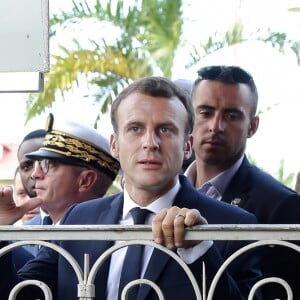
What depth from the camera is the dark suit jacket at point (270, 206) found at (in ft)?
15.5

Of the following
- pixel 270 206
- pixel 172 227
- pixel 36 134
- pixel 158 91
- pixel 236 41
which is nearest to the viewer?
pixel 172 227

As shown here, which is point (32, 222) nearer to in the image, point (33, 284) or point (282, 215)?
point (282, 215)

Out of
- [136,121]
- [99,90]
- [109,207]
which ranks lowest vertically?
[99,90]

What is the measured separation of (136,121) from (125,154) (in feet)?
0.40

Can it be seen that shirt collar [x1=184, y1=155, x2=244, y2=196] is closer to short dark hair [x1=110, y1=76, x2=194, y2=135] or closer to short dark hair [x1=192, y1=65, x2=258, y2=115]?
short dark hair [x1=192, y1=65, x2=258, y2=115]

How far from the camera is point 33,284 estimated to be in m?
4.23

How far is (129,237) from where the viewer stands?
162 inches

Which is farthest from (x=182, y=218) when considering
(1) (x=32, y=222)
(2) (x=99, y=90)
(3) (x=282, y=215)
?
(2) (x=99, y=90)

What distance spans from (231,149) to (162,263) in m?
1.19

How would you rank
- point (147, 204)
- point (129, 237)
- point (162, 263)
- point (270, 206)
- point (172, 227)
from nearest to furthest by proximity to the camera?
point (172, 227), point (129, 237), point (162, 263), point (147, 204), point (270, 206)

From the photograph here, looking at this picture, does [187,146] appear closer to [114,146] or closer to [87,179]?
[114,146]

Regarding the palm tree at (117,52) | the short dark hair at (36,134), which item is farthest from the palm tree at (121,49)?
the short dark hair at (36,134)

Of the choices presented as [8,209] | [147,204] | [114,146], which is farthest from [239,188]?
[8,209]

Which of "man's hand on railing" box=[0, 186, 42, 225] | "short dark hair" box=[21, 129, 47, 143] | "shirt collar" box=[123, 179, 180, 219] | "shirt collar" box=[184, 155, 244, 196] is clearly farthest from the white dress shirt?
"short dark hair" box=[21, 129, 47, 143]
